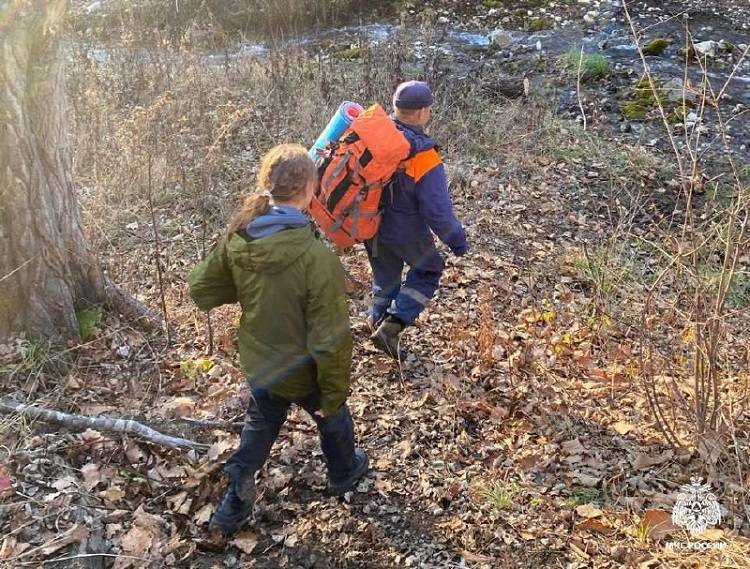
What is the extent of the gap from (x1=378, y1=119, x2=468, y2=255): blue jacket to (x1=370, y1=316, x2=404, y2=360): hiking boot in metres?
0.58

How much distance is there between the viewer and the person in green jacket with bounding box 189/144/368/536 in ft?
8.77

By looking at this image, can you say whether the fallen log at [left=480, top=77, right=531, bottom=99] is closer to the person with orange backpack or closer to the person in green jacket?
the person with orange backpack

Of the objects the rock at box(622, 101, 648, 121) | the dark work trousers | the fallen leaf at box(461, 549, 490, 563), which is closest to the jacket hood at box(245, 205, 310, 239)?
the dark work trousers

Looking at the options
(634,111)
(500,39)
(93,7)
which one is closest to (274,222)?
(634,111)

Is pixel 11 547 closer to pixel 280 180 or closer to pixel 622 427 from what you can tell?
pixel 280 180

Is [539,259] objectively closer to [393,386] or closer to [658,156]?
[393,386]

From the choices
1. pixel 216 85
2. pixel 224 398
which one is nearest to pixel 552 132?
pixel 216 85

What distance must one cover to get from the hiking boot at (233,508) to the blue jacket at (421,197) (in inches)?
69.4

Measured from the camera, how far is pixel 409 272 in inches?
167

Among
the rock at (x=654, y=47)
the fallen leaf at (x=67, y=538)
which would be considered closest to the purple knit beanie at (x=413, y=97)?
the fallen leaf at (x=67, y=538)

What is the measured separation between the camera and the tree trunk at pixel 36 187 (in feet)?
10.7

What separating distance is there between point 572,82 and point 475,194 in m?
3.84

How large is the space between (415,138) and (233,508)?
2173 millimetres

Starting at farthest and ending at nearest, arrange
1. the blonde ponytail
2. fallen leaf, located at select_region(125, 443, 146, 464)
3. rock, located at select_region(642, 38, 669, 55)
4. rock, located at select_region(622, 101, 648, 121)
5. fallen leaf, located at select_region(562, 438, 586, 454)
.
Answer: rock, located at select_region(642, 38, 669, 55) → rock, located at select_region(622, 101, 648, 121) → fallen leaf, located at select_region(562, 438, 586, 454) → fallen leaf, located at select_region(125, 443, 146, 464) → the blonde ponytail
